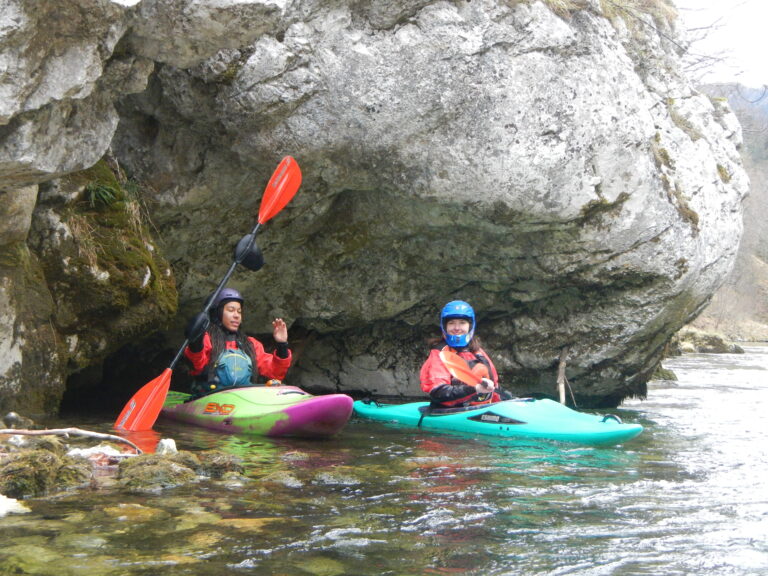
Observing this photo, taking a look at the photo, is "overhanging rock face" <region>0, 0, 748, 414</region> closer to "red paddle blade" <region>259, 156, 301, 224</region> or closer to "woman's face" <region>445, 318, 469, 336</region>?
"red paddle blade" <region>259, 156, 301, 224</region>

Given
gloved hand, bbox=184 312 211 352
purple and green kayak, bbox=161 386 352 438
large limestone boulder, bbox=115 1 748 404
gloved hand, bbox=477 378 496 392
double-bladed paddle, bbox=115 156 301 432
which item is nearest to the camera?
purple and green kayak, bbox=161 386 352 438

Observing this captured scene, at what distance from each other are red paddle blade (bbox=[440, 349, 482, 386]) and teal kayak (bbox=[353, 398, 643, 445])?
0.31 metres

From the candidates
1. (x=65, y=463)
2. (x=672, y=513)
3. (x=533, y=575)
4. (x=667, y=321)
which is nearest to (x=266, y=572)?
(x=533, y=575)

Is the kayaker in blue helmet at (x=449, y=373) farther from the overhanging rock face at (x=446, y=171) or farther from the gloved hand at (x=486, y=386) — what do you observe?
the overhanging rock face at (x=446, y=171)

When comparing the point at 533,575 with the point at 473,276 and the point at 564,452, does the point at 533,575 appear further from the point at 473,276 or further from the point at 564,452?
the point at 473,276

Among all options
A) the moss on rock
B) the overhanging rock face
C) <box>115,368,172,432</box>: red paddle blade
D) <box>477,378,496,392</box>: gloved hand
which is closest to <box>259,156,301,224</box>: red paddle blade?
the overhanging rock face

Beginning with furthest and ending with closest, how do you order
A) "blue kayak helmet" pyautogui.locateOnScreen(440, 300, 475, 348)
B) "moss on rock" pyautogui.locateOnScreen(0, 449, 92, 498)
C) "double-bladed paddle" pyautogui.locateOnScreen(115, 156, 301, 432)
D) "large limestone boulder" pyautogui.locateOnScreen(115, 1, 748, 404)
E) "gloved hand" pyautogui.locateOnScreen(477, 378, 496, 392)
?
"blue kayak helmet" pyautogui.locateOnScreen(440, 300, 475, 348) < "gloved hand" pyautogui.locateOnScreen(477, 378, 496, 392) < "large limestone boulder" pyautogui.locateOnScreen(115, 1, 748, 404) < "double-bladed paddle" pyautogui.locateOnScreen(115, 156, 301, 432) < "moss on rock" pyautogui.locateOnScreen(0, 449, 92, 498)

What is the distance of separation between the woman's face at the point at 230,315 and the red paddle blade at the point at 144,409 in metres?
0.96

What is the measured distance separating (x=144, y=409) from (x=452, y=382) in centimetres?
280

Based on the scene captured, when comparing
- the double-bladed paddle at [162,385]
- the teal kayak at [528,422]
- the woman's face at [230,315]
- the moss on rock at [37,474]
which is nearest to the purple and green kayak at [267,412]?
the double-bladed paddle at [162,385]

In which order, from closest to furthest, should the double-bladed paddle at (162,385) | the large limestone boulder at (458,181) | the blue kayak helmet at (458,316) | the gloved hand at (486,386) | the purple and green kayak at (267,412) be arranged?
1. the purple and green kayak at (267,412)
2. the double-bladed paddle at (162,385)
3. the large limestone boulder at (458,181)
4. the gloved hand at (486,386)
5. the blue kayak helmet at (458,316)

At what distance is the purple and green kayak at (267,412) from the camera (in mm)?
6297

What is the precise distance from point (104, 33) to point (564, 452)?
4263 millimetres

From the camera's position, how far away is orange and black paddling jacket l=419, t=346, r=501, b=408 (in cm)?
761
